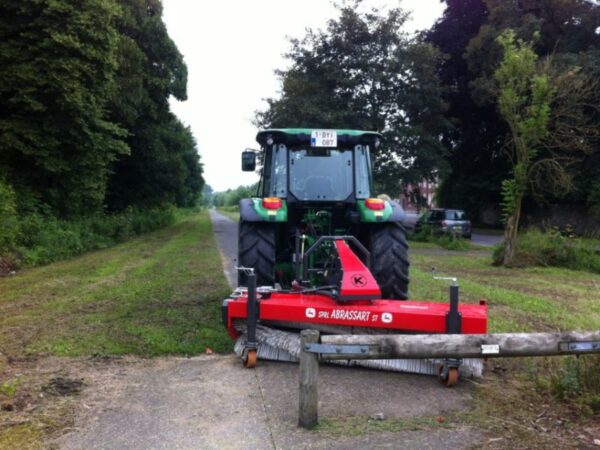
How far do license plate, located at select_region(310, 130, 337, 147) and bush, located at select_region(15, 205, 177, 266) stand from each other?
9.29 m

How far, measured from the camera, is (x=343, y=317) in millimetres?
4883

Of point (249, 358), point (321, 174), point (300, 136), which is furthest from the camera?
point (321, 174)

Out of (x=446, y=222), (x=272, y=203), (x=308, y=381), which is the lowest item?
(x=308, y=381)

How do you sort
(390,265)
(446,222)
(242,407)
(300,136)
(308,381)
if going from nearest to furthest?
1. (308,381)
2. (242,407)
3. (390,265)
4. (300,136)
5. (446,222)

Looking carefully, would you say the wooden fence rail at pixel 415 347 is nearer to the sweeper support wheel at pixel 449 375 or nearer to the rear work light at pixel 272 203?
the sweeper support wheel at pixel 449 375

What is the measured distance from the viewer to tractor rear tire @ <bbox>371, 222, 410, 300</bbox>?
20.6ft

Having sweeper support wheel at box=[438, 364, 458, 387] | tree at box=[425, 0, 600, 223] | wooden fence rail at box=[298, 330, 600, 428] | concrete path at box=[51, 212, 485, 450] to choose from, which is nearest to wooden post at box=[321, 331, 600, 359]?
wooden fence rail at box=[298, 330, 600, 428]

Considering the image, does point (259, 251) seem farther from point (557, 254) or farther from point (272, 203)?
point (557, 254)

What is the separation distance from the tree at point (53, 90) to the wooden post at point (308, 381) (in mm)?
13275

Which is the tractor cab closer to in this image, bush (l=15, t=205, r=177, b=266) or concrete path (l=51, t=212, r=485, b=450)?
concrete path (l=51, t=212, r=485, b=450)

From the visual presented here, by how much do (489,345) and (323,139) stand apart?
144 inches

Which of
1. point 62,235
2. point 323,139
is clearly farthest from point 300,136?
point 62,235

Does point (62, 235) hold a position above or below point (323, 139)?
below

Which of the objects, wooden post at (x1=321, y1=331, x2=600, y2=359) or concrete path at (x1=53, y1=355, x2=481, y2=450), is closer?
concrete path at (x1=53, y1=355, x2=481, y2=450)
